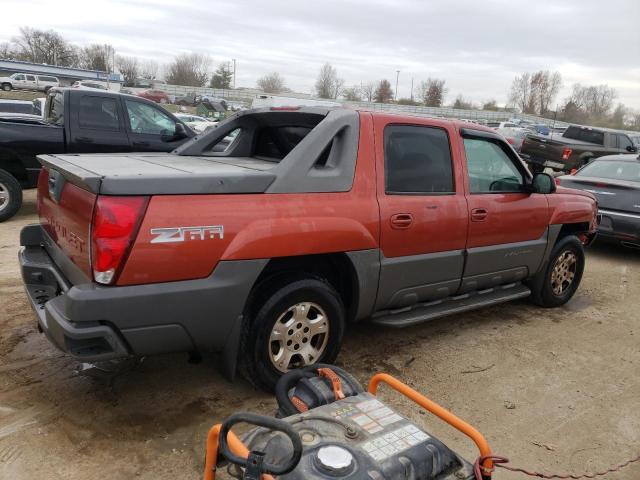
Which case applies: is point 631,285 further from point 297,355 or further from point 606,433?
point 297,355

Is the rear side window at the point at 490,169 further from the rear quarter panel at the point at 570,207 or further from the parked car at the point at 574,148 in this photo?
the parked car at the point at 574,148

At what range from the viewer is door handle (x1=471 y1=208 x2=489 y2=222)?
421 centimetres

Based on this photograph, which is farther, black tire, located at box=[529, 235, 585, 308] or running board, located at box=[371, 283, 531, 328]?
black tire, located at box=[529, 235, 585, 308]

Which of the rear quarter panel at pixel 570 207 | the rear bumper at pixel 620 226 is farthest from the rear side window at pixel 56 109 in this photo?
the rear bumper at pixel 620 226

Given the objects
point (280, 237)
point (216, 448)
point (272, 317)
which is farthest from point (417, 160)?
point (216, 448)

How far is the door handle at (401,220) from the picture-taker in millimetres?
3658

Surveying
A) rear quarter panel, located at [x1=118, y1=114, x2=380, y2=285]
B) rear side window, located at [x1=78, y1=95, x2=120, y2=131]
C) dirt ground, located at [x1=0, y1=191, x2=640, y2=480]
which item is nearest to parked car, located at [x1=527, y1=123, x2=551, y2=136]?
rear side window, located at [x1=78, y1=95, x2=120, y2=131]

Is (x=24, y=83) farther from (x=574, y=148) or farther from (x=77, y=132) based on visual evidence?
(x=574, y=148)

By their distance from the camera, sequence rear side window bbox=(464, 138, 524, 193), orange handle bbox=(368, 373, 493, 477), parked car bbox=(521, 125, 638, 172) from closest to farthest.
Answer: orange handle bbox=(368, 373, 493, 477) → rear side window bbox=(464, 138, 524, 193) → parked car bbox=(521, 125, 638, 172)

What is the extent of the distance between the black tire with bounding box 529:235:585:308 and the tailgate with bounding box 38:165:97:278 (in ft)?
14.0

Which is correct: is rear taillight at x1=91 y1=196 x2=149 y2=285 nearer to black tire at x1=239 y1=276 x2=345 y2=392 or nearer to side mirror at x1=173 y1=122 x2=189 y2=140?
black tire at x1=239 y1=276 x2=345 y2=392

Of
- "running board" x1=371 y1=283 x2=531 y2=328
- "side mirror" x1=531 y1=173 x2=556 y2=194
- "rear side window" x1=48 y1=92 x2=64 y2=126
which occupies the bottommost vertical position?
"running board" x1=371 y1=283 x2=531 y2=328

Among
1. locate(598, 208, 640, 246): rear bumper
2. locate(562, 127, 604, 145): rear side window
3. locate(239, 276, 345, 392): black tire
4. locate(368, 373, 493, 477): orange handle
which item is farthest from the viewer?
locate(562, 127, 604, 145): rear side window

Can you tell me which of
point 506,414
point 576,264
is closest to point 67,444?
point 506,414
